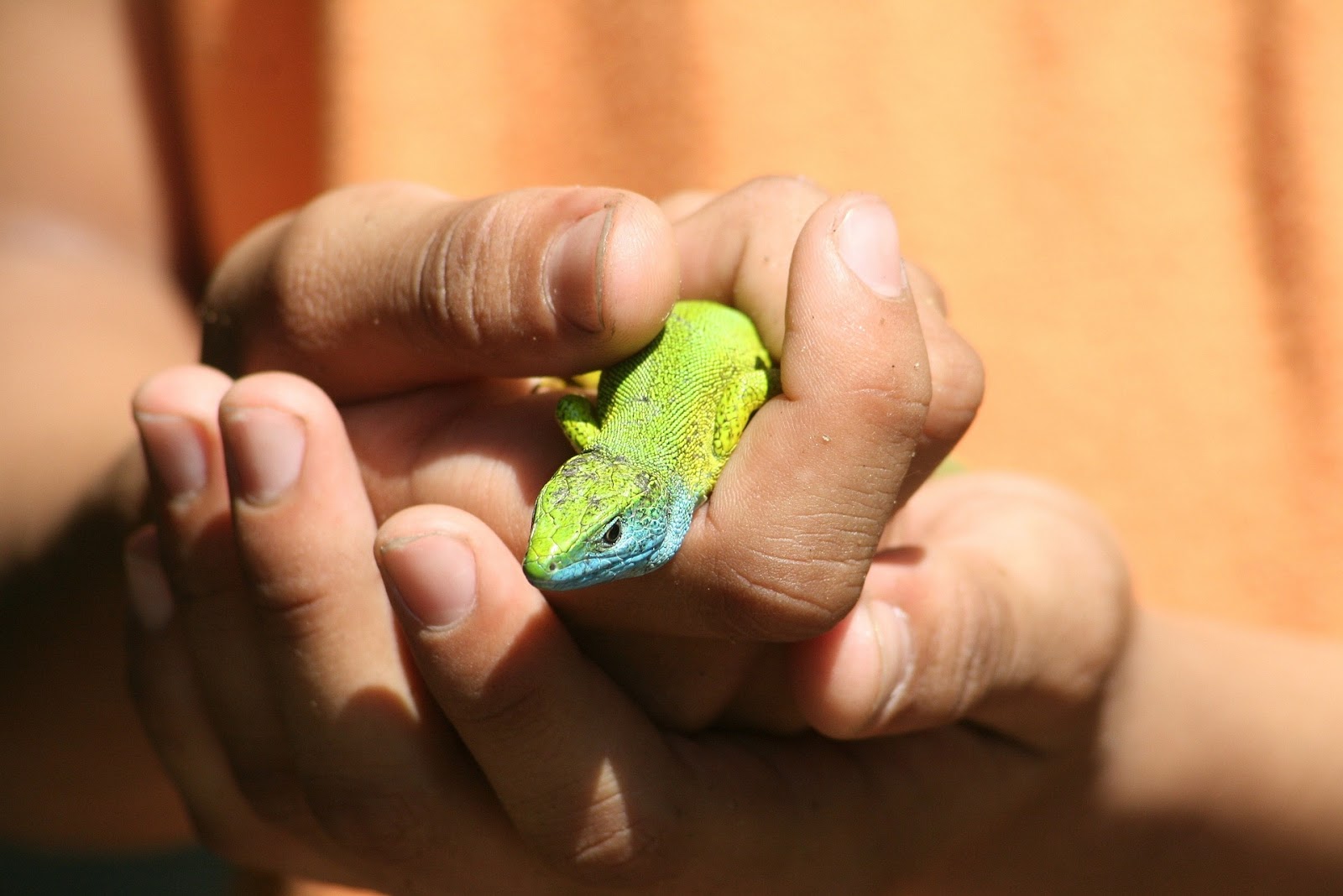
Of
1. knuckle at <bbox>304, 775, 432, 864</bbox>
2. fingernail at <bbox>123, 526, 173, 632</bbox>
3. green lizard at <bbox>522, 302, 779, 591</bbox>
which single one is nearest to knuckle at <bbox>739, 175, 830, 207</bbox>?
green lizard at <bbox>522, 302, 779, 591</bbox>

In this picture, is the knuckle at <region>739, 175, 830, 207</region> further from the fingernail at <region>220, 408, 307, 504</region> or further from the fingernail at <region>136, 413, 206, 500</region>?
the fingernail at <region>136, 413, 206, 500</region>

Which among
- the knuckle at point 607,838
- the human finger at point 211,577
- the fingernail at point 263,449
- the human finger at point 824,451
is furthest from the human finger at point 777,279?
the human finger at point 211,577

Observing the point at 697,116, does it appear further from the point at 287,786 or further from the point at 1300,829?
the point at 1300,829

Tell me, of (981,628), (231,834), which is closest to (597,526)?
(981,628)

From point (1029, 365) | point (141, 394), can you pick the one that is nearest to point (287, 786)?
point (141, 394)

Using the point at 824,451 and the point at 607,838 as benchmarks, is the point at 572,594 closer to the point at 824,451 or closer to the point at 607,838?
the point at 607,838

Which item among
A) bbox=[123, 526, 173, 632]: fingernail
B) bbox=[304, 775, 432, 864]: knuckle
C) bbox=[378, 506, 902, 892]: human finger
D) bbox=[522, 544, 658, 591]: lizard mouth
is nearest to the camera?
bbox=[522, 544, 658, 591]: lizard mouth
